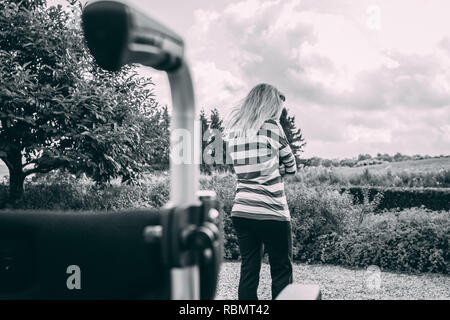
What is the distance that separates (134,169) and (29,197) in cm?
192

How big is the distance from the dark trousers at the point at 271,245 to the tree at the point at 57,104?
495 cm

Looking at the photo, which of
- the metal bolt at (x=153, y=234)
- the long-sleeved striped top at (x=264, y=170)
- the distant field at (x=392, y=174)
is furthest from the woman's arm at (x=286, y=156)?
the distant field at (x=392, y=174)

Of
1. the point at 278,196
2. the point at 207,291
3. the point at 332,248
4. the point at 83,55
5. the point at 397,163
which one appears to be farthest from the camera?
the point at 397,163

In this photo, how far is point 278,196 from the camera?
3984mm

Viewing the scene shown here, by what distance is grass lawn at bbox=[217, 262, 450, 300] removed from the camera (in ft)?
22.3

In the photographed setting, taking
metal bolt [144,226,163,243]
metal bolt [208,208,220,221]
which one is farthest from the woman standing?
metal bolt [144,226,163,243]

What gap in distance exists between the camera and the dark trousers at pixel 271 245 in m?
3.99

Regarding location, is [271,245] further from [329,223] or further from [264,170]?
[329,223]

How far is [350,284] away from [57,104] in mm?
5166

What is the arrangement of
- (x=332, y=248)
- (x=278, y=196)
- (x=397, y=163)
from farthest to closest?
(x=397, y=163) < (x=332, y=248) < (x=278, y=196)

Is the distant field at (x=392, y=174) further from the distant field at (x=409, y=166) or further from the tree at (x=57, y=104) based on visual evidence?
the tree at (x=57, y=104)

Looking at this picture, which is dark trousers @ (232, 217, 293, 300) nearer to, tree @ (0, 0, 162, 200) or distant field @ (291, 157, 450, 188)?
tree @ (0, 0, 162, 200)

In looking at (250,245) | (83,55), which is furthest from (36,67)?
(250,245)
